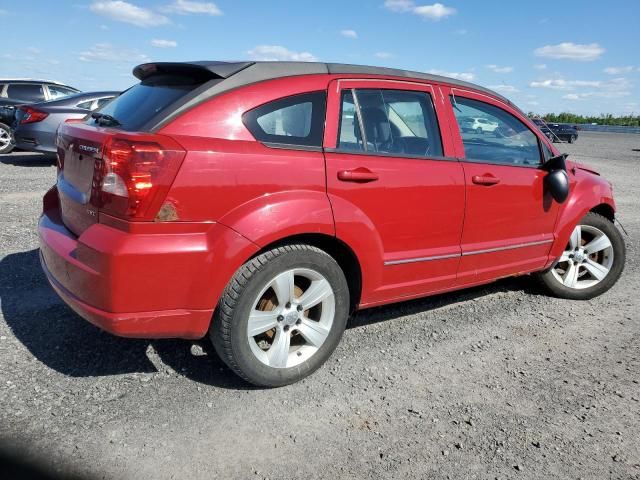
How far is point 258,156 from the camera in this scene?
264 centimetres

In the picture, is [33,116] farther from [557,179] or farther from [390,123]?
[557,179]

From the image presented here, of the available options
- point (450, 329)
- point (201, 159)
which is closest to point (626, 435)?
point (450, 329)

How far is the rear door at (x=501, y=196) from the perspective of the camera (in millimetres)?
3596

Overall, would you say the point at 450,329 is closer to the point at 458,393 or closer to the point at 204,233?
the point at 458,393

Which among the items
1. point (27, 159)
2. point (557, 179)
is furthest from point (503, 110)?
point (27, 159)

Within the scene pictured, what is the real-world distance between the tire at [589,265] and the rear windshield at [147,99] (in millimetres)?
3310

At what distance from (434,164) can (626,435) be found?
1.82 meters

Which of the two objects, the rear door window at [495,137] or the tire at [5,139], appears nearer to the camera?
the rear door window at [495,137]

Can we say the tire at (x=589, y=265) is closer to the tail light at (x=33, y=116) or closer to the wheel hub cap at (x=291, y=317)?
the wheel hub cap at (x=291, y=317)

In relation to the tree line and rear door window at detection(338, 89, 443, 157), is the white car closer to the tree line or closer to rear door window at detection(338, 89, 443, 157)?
rear door window at detection(338, 89, 443, 157)

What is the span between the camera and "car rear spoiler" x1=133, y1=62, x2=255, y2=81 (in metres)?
2.77

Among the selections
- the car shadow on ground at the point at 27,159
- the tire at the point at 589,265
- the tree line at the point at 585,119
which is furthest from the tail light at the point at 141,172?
the tree line at the point at 585,119

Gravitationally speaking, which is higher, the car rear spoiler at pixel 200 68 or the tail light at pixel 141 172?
the car rear spoiler at pixel 200 68

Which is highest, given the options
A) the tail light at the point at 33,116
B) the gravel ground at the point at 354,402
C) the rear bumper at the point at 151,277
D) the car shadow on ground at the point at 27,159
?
the tail light at the point at 33,116
